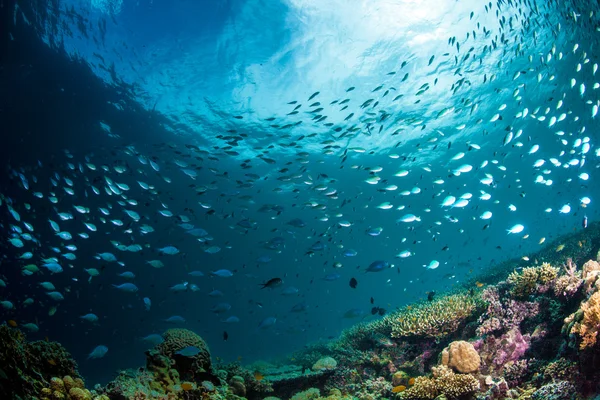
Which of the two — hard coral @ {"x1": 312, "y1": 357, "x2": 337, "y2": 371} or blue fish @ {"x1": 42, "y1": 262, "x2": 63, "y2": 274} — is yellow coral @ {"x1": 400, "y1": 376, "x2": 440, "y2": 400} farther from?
→ blue fish @ {"x1": 42, "y1": 262, "x2": 63, "y2": 274}

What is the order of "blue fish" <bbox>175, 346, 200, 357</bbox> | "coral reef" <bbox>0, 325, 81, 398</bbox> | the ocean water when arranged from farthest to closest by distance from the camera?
the ocean water → "blue fish" <bbox>175, 346, 200, 357</bbox> → "coral reef" <bbox>0, 325, 81, 398</bbox>

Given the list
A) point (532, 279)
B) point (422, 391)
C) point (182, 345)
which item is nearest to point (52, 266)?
point (182, 345)

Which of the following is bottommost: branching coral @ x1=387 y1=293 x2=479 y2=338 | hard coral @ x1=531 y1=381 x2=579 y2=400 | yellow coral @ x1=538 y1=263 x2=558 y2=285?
hard coral @ x1=531 y1=381 x2=579 y2=400

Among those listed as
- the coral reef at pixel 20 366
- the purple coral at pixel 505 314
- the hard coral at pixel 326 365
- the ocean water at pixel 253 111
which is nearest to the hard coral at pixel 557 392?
the purple coral at pixel 505 314

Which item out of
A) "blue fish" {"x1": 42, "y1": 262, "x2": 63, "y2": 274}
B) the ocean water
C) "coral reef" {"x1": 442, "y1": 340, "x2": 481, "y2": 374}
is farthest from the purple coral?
"blue fish" {"x1": 42, "y1": 262, "x2": 63, "y2": 274}

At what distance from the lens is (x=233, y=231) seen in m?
40.6

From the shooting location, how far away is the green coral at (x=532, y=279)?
656 centimetres

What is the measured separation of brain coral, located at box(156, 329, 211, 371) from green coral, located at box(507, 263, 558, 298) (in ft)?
23.7

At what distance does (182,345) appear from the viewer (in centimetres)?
638

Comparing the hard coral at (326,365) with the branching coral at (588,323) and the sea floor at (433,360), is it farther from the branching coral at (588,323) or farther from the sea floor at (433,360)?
the branching coral at (588,323)

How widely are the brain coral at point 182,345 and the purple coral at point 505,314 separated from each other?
6071mm

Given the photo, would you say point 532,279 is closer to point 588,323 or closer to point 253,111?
point 588,323

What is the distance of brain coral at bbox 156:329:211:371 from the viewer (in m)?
6.31

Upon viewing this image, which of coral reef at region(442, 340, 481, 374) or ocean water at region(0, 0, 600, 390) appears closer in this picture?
coral reef at region(442, 340, 481, 374)
